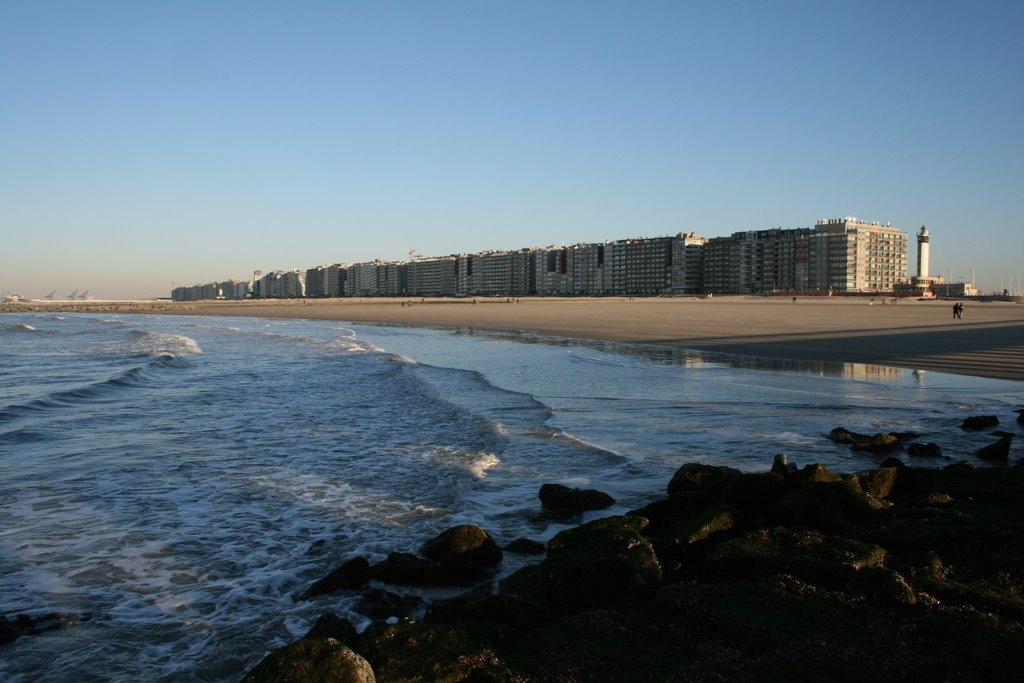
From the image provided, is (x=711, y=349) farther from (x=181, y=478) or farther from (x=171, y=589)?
(x=171, y=589)

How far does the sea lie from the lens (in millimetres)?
4617

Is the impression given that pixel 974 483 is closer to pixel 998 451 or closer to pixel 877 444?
pixel 998 451

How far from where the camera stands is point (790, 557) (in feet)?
14.0

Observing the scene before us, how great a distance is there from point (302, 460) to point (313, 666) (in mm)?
6111

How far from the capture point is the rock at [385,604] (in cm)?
A: 445

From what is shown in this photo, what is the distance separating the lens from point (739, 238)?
142 meters

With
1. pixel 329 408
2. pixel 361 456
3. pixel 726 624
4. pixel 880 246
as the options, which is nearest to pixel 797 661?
pixel 726 624

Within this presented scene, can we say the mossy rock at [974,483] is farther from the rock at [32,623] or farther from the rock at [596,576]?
the rock at [32,623]

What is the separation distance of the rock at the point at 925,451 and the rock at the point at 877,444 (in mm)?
245

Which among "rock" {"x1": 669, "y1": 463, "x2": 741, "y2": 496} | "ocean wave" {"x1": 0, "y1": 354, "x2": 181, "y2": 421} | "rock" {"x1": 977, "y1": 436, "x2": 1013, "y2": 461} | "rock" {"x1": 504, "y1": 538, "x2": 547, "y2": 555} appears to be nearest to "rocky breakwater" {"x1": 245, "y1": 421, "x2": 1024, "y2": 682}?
"rock" {"x1": 504, "y1": 538, "x2": 547, "y2": 555}

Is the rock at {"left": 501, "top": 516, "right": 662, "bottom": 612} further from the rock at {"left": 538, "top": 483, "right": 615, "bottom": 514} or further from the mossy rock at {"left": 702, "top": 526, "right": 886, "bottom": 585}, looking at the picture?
the rock at {"left": 538, "top": 483, "right": 615, "bottom": 514}

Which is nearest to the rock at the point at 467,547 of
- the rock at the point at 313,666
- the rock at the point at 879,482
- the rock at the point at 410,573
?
the rock at the point at 410,573

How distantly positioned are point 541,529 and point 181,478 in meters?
4.29

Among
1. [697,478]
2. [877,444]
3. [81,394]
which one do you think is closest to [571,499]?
[697,478]
